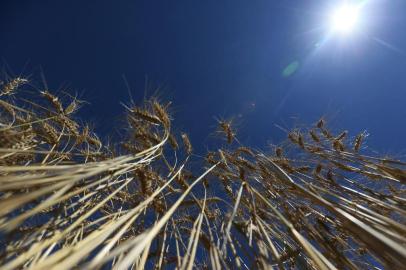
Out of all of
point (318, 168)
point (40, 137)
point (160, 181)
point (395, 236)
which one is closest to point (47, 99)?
point (40, 137)

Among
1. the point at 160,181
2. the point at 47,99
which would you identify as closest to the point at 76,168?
the point at 160,181

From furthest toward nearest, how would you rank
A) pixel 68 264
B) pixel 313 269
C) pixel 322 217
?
pixel 322 217 < pixel 313 269 < pixel 68 264

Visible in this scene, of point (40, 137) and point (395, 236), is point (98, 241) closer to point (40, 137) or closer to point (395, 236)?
point (395, 236)

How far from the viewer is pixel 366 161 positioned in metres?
1.48

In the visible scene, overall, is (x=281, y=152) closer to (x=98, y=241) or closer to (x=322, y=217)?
(x=322, y=217)

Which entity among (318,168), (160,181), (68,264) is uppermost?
(318,168)

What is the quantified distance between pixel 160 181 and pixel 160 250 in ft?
1.66

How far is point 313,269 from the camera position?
3.44 ft

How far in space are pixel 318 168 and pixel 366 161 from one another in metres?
0.53

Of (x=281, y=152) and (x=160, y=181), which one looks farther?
(x=281, y=152)

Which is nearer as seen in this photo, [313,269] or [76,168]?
[76,168]

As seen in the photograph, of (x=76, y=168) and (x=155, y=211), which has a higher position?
(x=155, y=211)

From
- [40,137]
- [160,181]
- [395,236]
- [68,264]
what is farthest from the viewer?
[40,137]

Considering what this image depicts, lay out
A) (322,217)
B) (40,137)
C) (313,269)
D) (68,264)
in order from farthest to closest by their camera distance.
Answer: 1. (40,137)
2. (322,217)
3. (313,269)
4. (68,264)
